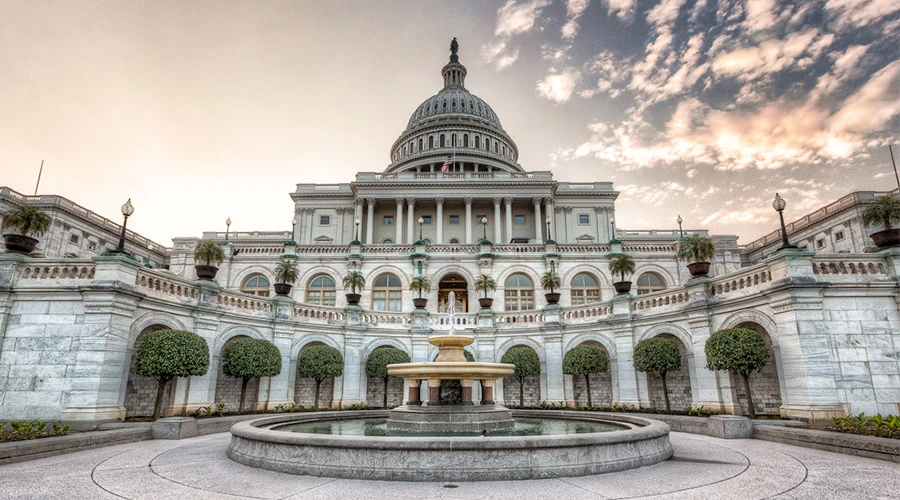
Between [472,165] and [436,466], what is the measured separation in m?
79.9

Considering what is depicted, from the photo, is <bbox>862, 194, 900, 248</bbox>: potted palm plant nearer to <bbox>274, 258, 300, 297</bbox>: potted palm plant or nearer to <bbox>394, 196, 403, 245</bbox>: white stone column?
<bbox>274, 258, 300, 297</bbox>: potted palm plant

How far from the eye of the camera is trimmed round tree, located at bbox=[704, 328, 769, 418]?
16.8 meters

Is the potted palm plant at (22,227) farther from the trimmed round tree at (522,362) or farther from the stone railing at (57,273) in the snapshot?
the trimmed round tree at (522,362)

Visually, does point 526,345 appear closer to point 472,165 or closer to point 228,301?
point 228,301

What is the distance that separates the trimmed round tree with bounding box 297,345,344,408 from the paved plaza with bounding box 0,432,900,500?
12783mm

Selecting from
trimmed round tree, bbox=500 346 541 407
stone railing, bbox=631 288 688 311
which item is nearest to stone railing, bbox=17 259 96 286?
trimmed round tree, bbox=500 346 541 407

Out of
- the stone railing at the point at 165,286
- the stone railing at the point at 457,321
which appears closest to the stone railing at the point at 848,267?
the stone railing at the point at 457,321

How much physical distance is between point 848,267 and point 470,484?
53.6ft

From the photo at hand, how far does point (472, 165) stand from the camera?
8625 cm

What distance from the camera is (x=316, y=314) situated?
86.1 feet

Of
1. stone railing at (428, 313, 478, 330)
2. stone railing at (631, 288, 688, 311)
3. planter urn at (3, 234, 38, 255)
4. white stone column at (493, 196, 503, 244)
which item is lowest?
stone railing at (428, 313, 478, 330)

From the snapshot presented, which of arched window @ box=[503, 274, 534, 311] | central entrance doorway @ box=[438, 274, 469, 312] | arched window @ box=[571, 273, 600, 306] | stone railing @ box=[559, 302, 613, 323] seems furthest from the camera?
central entrance doorway @ box=[438, 274, 469, 312]

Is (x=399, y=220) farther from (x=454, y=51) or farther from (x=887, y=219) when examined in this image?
(x=454, y=51)

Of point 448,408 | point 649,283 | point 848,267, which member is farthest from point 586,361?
point 649,283
